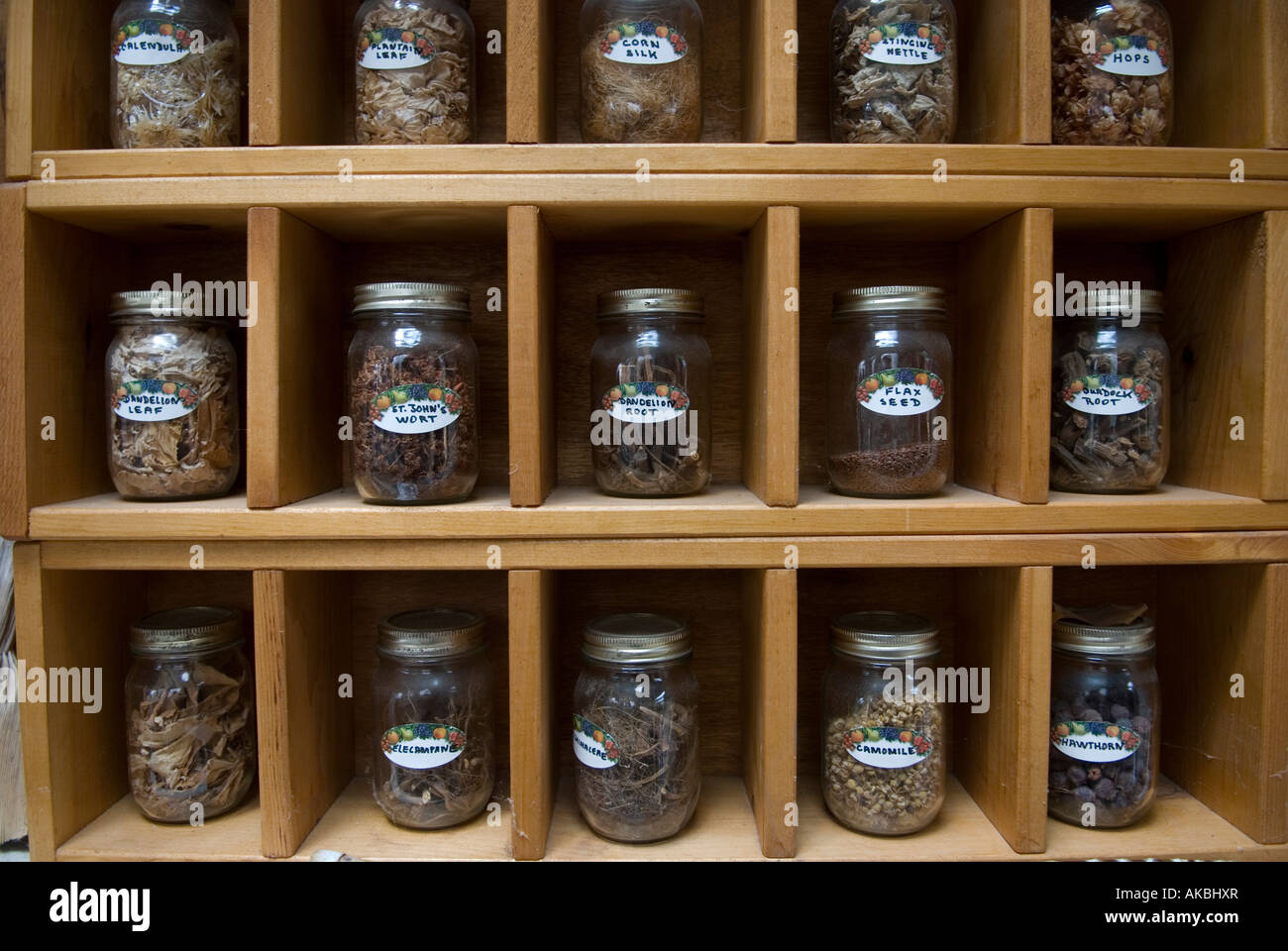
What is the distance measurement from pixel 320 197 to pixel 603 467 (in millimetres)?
459

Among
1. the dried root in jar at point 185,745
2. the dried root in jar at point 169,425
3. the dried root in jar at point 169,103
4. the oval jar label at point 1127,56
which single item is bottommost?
the dried root in jar at point 185,745

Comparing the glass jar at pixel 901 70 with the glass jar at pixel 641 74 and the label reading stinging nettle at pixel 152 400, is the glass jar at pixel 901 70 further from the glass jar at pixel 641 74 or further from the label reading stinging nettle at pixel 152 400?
the label reading stinging nettle at pixel 152 400

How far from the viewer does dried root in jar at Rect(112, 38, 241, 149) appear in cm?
107

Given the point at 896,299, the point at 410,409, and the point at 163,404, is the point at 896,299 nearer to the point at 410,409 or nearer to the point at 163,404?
the point at 410,409

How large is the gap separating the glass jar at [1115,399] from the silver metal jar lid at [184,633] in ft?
3.61

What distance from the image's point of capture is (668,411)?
1073 mm

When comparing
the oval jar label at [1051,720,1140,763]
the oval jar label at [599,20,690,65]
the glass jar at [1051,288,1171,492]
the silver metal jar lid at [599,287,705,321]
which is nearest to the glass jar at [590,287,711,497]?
the silver metal jar lid at [599,287,705,321]

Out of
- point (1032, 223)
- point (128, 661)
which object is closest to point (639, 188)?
point (1032, 223)

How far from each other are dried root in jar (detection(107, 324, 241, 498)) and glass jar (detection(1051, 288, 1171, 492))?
1060 millimetres

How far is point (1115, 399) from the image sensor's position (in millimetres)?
1073

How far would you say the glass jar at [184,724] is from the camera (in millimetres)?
1102

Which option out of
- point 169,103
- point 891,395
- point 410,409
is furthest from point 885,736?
point 169,103

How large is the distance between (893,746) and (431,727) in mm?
563

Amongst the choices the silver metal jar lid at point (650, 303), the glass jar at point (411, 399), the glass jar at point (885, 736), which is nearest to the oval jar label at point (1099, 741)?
the glass jar at point (885, 736)
